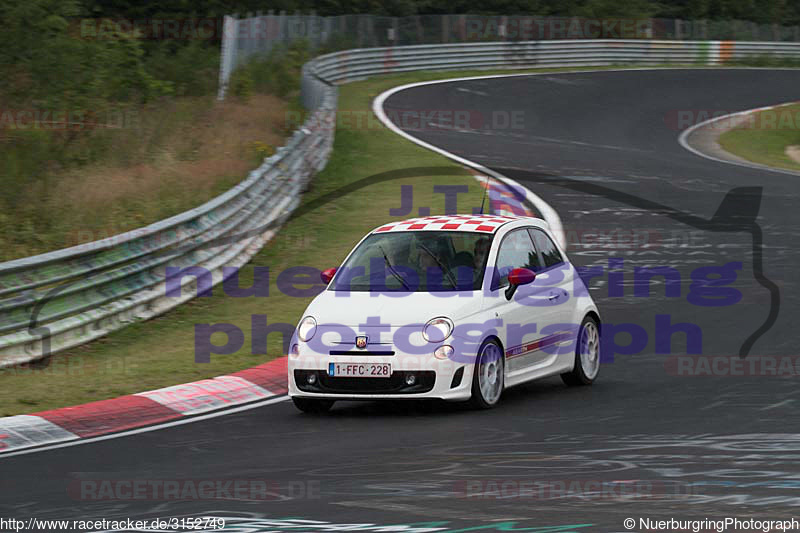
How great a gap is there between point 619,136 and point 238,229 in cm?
1720

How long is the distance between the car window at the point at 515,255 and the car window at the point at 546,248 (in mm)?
126

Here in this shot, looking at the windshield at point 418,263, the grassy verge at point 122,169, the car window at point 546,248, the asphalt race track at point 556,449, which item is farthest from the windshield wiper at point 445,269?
the grassy verge at point 122,169

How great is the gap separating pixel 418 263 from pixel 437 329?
3.30 ft

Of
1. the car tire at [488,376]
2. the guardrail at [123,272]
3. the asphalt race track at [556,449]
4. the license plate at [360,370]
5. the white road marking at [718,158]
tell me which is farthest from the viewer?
the white road marking at [718,158]

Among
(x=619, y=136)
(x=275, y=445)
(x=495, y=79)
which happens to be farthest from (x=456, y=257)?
(x=495, y=79)

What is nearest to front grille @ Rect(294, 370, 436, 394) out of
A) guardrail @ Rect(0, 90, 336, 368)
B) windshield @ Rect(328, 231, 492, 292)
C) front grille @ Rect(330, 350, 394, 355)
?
front grille @ Rect(330, 350, 394, 355)

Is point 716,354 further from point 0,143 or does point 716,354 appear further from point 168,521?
point 0,143

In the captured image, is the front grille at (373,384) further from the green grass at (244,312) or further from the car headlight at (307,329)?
the green grass at (244,312)

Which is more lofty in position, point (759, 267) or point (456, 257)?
point (456, 257)

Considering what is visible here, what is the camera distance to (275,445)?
8500 millimetres

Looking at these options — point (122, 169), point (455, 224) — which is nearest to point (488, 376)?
point (455, 224)

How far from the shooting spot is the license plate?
9406 mm

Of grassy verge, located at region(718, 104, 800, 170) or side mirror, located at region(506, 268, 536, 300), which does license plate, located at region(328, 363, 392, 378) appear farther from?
grassy verge, located at region(718, 104, 800, 170)

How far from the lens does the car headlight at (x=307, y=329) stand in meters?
9.73
